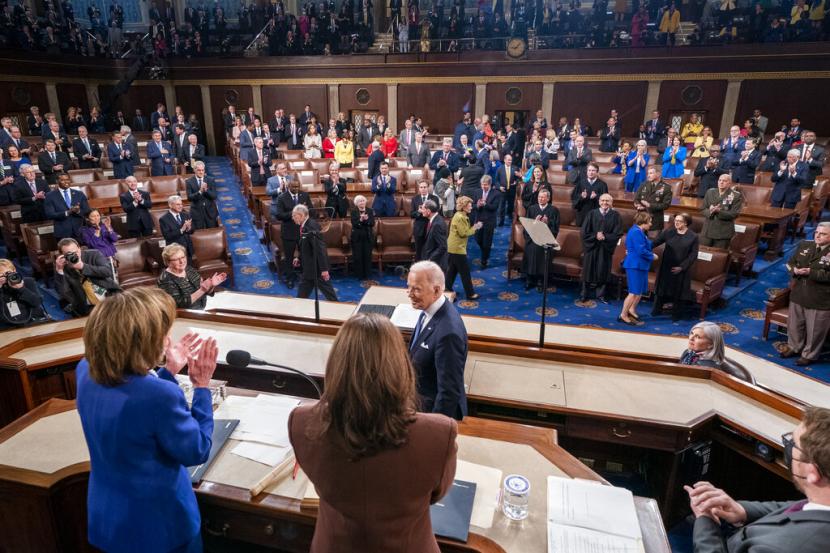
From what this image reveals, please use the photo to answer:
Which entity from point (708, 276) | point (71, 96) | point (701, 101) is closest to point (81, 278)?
point (708, 276)

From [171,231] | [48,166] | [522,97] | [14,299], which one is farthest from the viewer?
[522,97]

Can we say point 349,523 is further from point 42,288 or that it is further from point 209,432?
point 42,288

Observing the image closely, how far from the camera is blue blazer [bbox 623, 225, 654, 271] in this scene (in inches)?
246

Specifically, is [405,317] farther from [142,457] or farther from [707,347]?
A: [142,457]

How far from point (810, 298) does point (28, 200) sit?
1027 centimetres

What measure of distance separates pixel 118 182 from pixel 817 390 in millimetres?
10287

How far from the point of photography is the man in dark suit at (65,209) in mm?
7445

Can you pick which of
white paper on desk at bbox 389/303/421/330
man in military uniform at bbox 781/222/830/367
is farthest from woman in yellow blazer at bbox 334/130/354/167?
man in military uniform at bbox 781/222/830/367

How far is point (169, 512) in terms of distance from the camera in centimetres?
191

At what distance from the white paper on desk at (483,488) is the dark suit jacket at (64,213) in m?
7.25

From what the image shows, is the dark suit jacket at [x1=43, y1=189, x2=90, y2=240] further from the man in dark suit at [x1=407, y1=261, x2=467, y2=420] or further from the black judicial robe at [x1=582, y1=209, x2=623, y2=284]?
the black judicial robe at [x1=582, y1=209, x2=623, y2=284]

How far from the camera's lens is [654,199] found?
768 cm

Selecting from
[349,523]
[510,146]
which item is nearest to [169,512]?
[349,523]

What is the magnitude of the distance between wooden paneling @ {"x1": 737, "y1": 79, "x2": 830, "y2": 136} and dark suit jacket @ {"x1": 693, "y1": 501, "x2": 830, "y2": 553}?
51.2 feet
